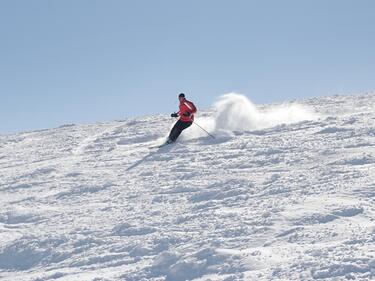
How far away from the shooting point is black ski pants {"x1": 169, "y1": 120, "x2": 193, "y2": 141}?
17.1 metres

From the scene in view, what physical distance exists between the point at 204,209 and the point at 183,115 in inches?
300

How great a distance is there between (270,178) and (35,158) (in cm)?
962

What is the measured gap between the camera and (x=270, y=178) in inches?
443

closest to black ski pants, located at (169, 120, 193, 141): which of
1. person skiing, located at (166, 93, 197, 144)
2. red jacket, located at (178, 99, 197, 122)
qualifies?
person skiing, located at (166, 93, 197, 144)

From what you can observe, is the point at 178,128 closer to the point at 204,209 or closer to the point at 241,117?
the point at 241,117

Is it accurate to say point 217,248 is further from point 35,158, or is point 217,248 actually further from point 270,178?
point 35,158

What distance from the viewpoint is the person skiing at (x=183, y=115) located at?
1702 cm

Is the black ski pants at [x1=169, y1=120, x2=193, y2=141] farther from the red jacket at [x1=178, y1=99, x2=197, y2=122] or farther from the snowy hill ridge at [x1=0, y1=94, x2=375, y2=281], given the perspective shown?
the snowy hill ridge at [x1=0, y1=94, x2=375, y2=281]

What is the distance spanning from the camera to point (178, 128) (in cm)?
1722

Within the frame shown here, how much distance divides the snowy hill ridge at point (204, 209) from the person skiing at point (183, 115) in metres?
0.41

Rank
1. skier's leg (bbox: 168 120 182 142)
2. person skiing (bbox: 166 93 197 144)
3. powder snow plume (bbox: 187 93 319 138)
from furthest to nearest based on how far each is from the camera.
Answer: powder snow plume (bbox: 187 93 319 138), skier's leg (bbox: 168 120 182 142), person skiing (bbox: 166 93 197 144)

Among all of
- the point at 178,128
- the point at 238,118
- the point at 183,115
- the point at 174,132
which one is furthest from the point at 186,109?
the point at 238,118

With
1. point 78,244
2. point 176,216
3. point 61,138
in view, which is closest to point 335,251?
point 176,216

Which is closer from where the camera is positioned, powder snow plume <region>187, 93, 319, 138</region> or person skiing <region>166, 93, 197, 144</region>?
person skiing <region>166, 93, 197, 144</region>
